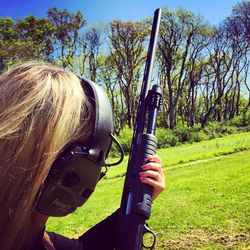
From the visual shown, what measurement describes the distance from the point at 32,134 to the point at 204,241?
5009 mm

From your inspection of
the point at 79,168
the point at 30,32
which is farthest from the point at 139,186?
the point at 30,32

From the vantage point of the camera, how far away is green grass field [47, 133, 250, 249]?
6117mm

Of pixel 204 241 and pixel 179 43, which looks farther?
pixel 179 43

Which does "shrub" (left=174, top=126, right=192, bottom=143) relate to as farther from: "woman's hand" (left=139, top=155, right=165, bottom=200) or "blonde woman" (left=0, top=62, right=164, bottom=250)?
"blonde woman" (left=0, top=62, right=164, bottom=250)

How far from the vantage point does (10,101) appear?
1480mm

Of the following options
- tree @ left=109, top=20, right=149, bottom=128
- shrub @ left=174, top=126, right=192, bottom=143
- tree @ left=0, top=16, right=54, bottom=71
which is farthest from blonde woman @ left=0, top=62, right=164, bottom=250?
tree @ left=109, top=20, right=149, bottom=128

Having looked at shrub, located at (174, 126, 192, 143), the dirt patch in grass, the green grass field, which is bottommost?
the dirt patch in grass

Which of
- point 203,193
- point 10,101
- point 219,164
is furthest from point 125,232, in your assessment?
point 219,164

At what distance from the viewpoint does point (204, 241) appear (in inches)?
237

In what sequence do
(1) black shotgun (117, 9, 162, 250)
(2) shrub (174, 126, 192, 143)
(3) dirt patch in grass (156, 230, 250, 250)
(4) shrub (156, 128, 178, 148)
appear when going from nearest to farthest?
(1) black shotgun (117, 9, 162, 250) → (3) dirt patch in grass (156, 230, 250, 250) → (4) shrub (156, 128, 178, 148) → (2) shrub (174, 126, 192, 143)

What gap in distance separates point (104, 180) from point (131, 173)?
12519mm

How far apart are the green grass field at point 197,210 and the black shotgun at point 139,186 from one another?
13.5 ft

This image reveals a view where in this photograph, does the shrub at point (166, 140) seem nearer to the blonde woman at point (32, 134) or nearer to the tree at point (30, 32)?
the tree at point (30, 32)

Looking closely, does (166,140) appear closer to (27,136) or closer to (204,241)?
(204,241)
